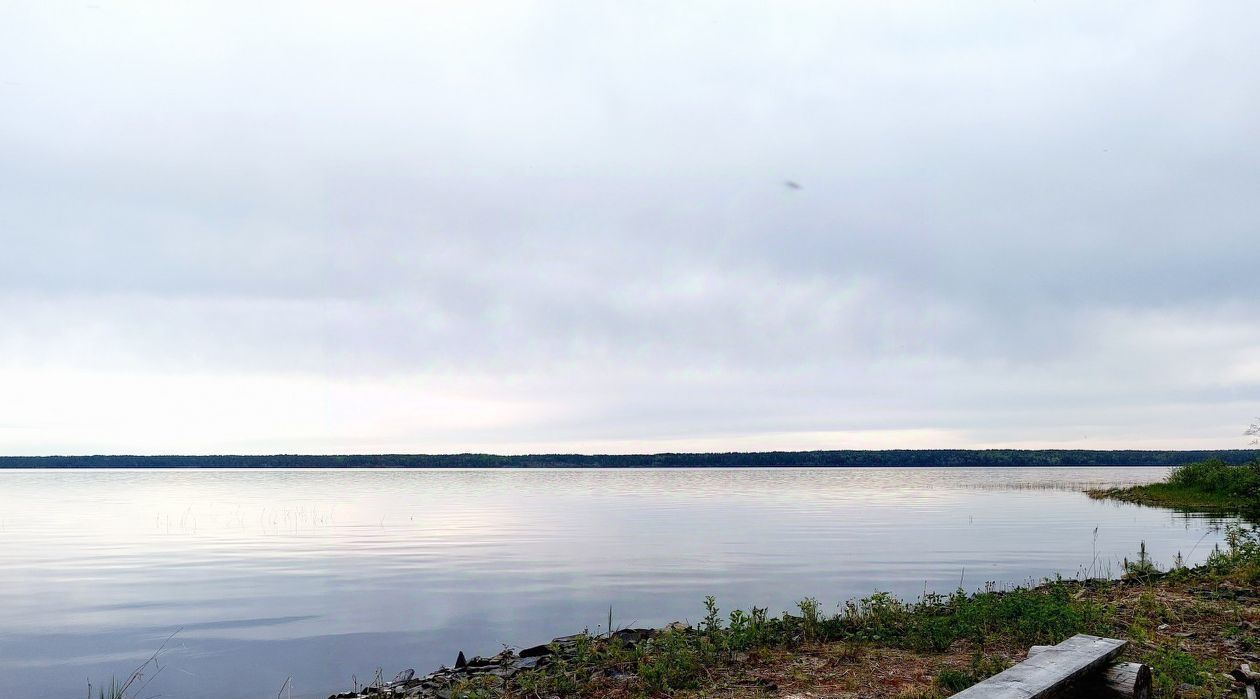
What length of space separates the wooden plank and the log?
0.38 ft

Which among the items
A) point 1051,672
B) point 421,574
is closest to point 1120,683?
point 1051,672

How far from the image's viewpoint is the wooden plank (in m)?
6.98

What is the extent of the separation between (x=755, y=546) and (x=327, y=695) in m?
22.5

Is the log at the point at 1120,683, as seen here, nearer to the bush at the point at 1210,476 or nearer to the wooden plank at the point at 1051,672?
the wooden plank at the point at 1051,672

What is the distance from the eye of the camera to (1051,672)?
303 inches

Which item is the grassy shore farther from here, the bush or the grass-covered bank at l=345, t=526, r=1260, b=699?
the bush

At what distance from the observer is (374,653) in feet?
55.9

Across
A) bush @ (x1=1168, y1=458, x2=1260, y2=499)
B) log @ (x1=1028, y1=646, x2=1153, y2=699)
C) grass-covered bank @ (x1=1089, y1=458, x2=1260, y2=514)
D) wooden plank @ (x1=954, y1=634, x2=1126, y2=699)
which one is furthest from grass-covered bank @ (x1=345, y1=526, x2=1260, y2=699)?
bush @ (x1=1168, y1=458, x2=1260, y2=499)

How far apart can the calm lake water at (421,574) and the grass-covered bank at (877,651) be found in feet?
15.7

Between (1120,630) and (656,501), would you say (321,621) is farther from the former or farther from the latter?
(656,501)

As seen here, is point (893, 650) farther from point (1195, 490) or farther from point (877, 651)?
point (1195, 490)

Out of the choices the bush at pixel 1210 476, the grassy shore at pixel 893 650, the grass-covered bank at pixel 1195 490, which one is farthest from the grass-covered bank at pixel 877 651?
the bush at pixel 1210 476

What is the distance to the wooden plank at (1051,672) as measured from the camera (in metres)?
6.98

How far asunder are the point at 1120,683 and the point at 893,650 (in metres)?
4.42
